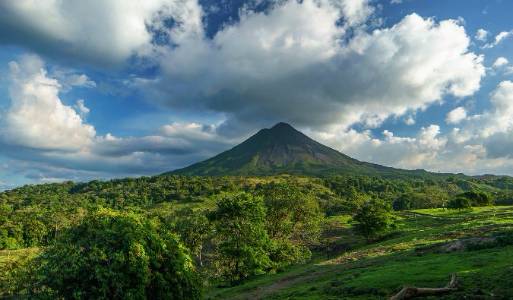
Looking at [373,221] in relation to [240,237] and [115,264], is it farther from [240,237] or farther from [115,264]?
[115,264]

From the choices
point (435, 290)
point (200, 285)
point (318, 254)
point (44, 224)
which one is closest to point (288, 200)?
point (318, 254)

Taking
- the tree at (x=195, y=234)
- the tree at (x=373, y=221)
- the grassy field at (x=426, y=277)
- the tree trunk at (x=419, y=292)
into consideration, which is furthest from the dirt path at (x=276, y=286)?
the tree at (x=373, y=221)

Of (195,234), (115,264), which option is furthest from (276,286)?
(195,234)

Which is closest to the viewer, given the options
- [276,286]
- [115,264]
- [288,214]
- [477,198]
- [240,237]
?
[115,264]

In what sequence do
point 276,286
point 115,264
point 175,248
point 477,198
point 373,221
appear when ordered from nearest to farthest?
point 115,264 < point 175,248 < point 276,286 < point 373,221 < point 477,198

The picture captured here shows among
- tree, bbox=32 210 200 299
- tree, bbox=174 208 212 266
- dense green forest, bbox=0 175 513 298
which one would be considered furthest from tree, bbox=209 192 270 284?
tree, bbox=32 210 200 299

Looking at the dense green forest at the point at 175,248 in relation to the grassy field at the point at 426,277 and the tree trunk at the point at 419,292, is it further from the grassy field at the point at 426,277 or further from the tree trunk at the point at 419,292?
the tree trunk at the point at 419,292

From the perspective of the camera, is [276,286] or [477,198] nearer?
[276,286]
